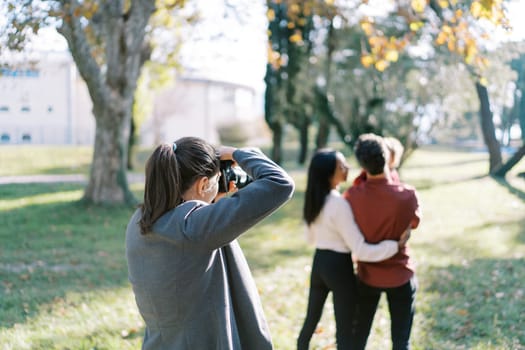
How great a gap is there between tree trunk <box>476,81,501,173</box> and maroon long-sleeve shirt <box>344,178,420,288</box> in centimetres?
1797

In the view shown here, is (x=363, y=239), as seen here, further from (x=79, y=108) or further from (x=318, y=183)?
(x=79, y=108)

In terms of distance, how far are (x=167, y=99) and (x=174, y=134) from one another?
899cm

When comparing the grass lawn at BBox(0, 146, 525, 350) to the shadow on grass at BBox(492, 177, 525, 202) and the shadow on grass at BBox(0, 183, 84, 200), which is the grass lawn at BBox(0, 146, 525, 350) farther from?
the shadow on grass at BBox(492, 177, 525, 202)

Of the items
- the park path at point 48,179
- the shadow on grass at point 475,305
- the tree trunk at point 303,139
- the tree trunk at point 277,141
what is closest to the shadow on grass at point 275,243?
the shadow on grass at point 475,305

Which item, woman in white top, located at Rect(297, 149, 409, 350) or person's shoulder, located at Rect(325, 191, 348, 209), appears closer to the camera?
woman in white top, located at Rect(297, 149, 409, 350)

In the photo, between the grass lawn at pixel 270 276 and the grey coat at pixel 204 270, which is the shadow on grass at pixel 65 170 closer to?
the grass lawn at pixel 270 276

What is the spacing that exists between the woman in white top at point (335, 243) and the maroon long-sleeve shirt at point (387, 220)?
0.07 m

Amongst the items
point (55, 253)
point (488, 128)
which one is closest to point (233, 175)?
point (55, 253)

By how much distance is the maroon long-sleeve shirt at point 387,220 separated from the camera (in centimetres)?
357

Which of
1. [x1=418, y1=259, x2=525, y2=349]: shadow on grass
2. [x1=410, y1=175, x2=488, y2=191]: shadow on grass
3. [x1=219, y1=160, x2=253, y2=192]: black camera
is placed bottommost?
[x1=410, y1=175, x2=488, y2=191]: shadow on grass

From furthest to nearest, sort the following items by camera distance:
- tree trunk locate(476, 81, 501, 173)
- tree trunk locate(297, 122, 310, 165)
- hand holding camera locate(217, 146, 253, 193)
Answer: tree trunk locate(297, 122, 310, 165) → tree trunk locate(476, 81, 501, 173) → hand holding camera locate(217, 146, 253, 193)

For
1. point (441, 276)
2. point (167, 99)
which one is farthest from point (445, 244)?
point (167, 99)

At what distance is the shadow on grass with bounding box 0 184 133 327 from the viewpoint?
665 centimetres

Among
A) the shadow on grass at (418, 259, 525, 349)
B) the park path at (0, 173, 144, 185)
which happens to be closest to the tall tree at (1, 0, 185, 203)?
the park path at (0, 173, 144, 185)
